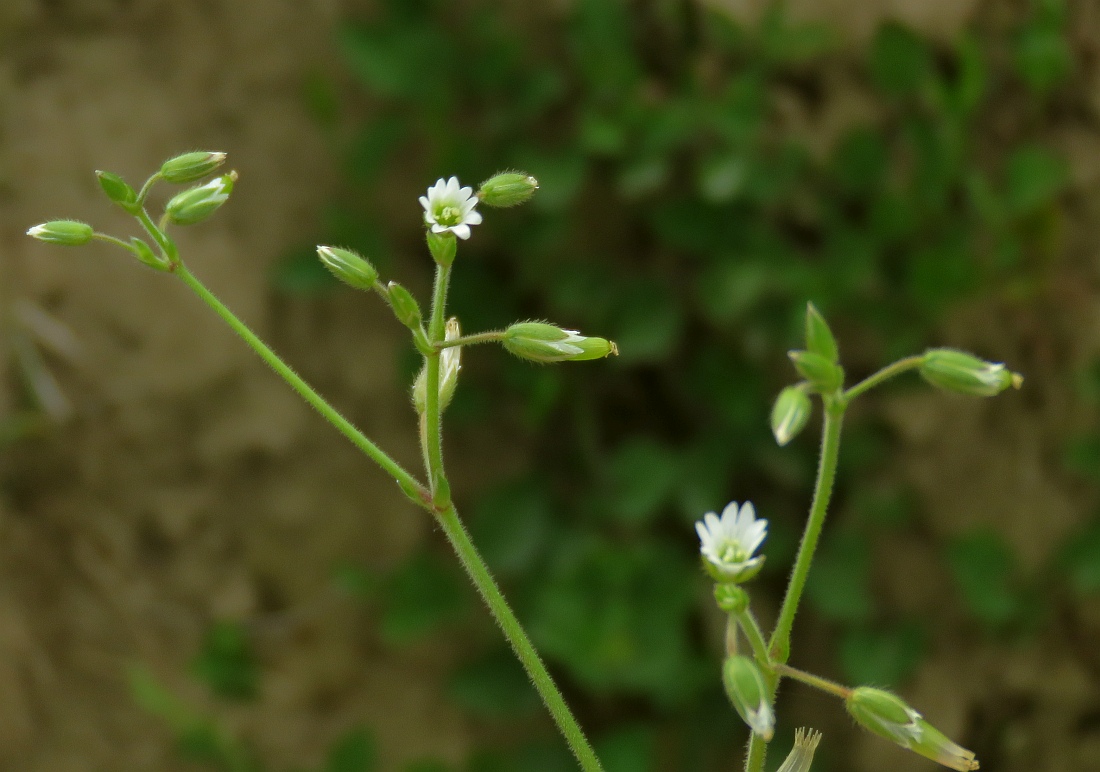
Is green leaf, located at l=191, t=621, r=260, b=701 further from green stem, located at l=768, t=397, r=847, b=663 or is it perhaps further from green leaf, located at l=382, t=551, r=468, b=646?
green stem, located at l=768, t=397, r=847, b=663

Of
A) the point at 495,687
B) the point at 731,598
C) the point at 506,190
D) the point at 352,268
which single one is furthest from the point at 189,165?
Answer: the point at 495,687

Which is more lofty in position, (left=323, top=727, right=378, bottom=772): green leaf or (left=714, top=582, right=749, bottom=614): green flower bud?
(left=714, top=582, right=749, bottom=614): green flower bud

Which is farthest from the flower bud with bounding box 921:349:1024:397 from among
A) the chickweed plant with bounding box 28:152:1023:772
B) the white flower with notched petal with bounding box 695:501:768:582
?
the white flower with notched petal with bounding box 695:501:768:582

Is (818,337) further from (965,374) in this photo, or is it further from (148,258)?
(148,258)

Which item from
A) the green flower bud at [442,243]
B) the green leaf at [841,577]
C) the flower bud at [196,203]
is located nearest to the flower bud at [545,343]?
the green flower bud at [442,243]

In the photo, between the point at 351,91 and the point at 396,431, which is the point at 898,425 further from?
the point at 351,91

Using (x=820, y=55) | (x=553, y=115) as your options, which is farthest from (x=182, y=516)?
(x=820, y=55)
